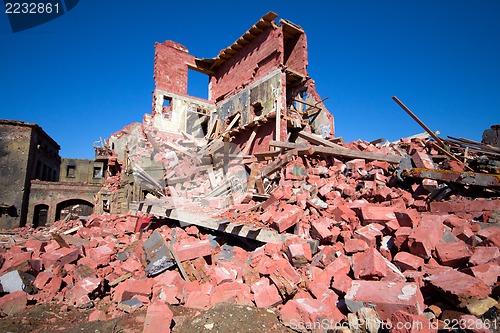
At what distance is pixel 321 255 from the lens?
3658 millimetres

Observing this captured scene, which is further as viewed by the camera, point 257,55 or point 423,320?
point 257,55

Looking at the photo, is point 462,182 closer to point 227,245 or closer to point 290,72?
point 227,245

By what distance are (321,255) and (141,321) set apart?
8.47 ft

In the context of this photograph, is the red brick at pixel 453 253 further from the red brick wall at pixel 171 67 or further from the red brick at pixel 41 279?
the red brick wall at pixel 171 67

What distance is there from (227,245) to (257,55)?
11298 mm

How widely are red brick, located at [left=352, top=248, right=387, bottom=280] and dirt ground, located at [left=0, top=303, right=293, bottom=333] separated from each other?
108cm

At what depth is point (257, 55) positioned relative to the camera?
13.4 metres

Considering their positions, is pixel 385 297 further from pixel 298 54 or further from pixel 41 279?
pixel 298 54

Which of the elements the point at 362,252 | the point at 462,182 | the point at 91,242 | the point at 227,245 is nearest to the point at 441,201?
the point at 462,182

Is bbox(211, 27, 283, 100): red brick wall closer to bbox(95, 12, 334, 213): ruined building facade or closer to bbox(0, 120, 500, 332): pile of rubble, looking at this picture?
bbox(95, 12, 334, 213): ruined building facade

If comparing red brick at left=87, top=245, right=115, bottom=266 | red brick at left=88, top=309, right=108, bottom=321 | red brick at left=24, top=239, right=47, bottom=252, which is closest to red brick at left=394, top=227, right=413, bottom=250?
red brick at left=88, top=309, right=108, bottom=321

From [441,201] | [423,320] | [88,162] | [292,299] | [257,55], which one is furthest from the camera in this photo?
[88,162]

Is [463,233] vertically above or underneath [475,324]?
above

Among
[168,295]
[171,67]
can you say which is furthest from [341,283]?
[171,67]
